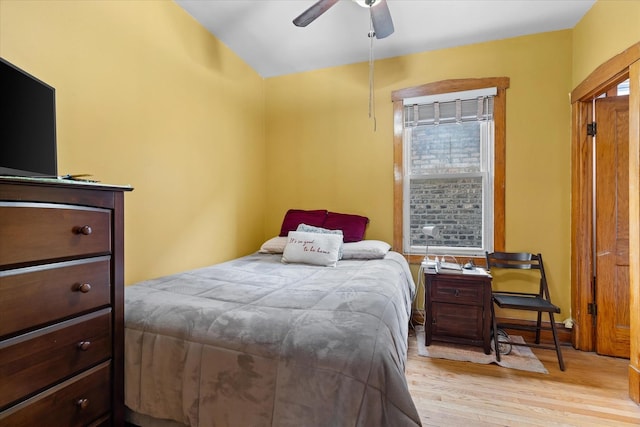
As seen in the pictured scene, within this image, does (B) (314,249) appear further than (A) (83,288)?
Yes

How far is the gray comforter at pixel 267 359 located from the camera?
90 cm

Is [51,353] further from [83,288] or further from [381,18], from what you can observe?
[381,18]

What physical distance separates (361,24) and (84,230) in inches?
102

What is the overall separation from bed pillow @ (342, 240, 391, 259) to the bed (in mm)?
1027

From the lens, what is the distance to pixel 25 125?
3.70 ft

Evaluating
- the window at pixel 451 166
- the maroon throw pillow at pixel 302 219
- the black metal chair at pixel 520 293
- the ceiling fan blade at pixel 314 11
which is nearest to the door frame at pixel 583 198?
the black metal chair at pixel 520 293

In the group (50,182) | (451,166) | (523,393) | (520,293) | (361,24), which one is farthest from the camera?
(451,166)

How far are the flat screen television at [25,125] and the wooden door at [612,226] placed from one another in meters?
3.59

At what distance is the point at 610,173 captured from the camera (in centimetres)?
233

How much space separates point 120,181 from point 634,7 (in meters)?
3.41

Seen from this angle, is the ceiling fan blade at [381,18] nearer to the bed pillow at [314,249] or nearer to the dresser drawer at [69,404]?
the bed pillow at [314,249]

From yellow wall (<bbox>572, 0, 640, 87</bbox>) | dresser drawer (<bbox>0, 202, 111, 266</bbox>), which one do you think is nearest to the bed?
dresser drawer (<bbox>0, 202, 111, 266</bbox>)

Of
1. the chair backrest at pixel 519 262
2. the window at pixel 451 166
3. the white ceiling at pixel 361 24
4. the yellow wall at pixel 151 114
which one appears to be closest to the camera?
the yellow wall at pixel 151 114

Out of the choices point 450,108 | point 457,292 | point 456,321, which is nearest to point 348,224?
point 457,292
